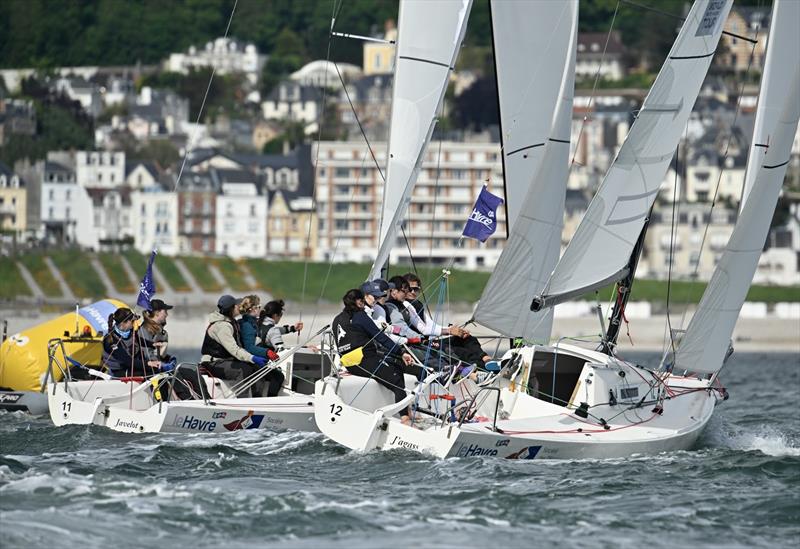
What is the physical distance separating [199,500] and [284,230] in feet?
360

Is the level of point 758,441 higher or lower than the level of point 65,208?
higher

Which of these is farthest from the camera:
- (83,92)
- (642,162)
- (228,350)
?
(83,92)

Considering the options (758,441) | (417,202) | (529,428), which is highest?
(529,428)

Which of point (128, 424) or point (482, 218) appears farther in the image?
point (482, 218)

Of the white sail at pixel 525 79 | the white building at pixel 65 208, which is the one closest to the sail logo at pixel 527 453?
the white sail at pixel 525 79

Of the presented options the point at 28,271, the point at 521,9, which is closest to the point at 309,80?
the point at 28,271

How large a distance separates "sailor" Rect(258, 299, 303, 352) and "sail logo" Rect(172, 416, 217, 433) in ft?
6.32

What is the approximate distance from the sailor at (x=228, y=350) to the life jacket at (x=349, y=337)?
2004mm

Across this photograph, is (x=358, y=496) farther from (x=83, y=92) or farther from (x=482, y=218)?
(x=83, y=92)

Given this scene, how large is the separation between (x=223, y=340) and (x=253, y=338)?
0.38 metres

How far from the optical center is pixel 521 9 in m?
23.6

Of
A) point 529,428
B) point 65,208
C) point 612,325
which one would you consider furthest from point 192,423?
point 65,208

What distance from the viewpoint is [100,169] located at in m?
133

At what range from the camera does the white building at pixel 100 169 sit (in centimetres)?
13225
